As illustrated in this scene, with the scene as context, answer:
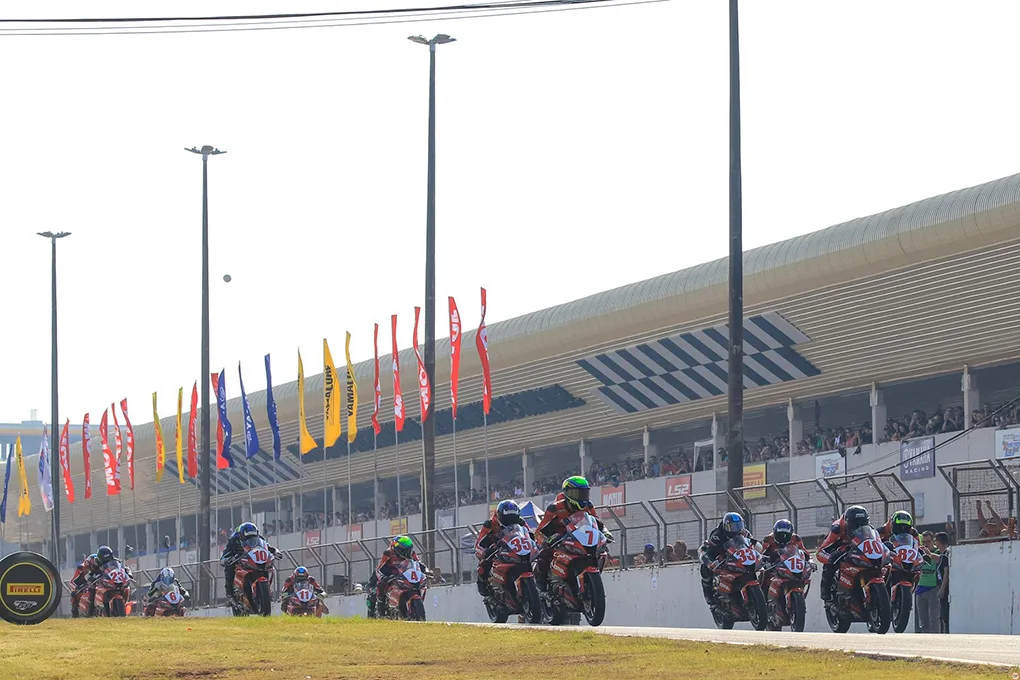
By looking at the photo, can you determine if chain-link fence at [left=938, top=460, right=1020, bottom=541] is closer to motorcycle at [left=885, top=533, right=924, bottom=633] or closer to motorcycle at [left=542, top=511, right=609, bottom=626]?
motorcycle at [left=885, top=533, right=924, bottom=633]

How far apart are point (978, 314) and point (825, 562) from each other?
20703mm

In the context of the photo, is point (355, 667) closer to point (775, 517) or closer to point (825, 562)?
point (825, 562)

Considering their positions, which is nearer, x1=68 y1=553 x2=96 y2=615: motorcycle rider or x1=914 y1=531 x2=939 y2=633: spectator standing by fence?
x1=914 y1=531 x2=939 y2=633: spectator standing by fence

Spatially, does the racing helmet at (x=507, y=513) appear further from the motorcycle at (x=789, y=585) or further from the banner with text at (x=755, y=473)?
the banner with text at (x=755, y=473)

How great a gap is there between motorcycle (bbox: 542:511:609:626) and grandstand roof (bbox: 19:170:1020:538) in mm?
18861

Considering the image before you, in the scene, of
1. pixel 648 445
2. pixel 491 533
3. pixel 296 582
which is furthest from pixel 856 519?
pixel 648 445

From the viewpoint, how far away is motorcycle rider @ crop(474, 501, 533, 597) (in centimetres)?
2369

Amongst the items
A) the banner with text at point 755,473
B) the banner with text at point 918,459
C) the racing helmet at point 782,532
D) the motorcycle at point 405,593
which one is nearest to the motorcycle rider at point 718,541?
the racing helmet at point 782,532

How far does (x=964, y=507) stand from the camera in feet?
78.5

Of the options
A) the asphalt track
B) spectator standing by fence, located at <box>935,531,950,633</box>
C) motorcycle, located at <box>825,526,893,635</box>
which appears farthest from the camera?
spectator standing by fence, located at <box>935,531,950,633</box>

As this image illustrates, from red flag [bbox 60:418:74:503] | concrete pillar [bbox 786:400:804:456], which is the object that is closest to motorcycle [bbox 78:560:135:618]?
concrete pillar [bbox 786:400:804:456]

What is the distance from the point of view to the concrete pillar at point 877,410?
45781mm

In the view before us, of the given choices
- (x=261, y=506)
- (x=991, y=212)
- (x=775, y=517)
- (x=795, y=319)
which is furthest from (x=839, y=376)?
(x=261, y=506)

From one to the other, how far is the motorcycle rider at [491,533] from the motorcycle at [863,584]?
422 centimetres
